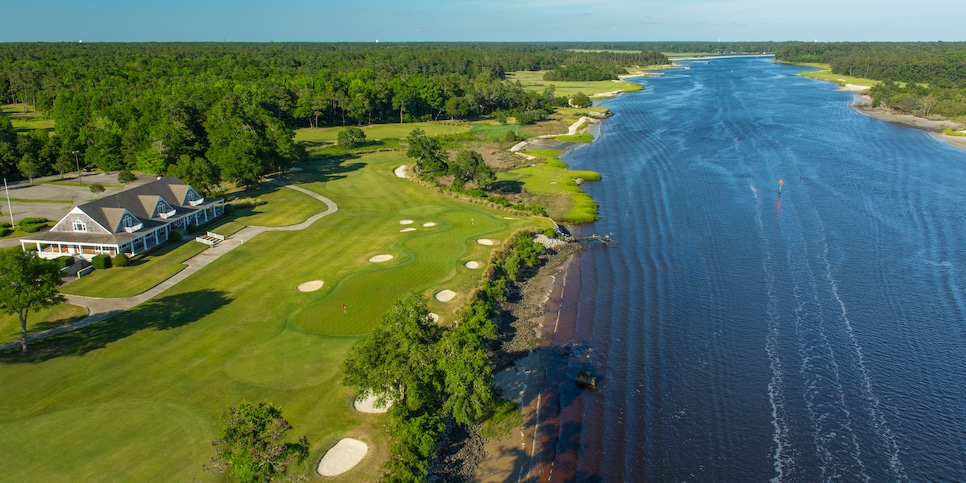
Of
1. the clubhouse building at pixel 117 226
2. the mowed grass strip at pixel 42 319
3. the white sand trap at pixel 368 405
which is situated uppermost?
the clubhouse building at pixel 117 226

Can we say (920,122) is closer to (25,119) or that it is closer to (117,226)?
(117,226)

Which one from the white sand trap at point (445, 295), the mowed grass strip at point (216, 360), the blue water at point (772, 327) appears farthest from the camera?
the white sand trap at point (445, 295)

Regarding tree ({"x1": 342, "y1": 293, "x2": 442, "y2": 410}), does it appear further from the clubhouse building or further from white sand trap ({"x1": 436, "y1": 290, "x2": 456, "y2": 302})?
the clubhouse building

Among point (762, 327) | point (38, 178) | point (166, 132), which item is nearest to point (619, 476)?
point (762, 327)

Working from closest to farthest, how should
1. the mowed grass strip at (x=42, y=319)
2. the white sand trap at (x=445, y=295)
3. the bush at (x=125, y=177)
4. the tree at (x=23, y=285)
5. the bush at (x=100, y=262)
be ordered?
1. the tree at (x=23, y=285)
2. the mowed grass strip at (x=42, y=319)
3. the white sand trap at (x=445, y=295)
4. the bush at (x=100, y=262)
5. the bush at (x=125, y=177)

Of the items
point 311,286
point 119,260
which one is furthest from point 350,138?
point 311,286

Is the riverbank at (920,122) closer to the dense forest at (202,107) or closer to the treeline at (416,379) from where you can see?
the dense forest at (202,107)

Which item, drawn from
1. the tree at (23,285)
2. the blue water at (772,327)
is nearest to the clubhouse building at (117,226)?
the tree at (23,285)
